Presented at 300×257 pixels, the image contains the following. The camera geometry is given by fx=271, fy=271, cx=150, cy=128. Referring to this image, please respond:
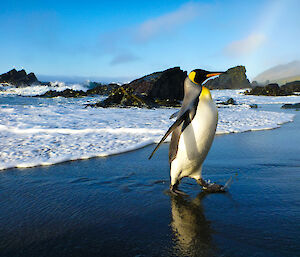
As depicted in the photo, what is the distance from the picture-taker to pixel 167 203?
236 cm

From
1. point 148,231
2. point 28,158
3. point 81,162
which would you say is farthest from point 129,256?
point 28,158

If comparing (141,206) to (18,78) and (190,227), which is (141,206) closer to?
(190,227)

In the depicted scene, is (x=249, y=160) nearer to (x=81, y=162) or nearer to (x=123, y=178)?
→ (x=123, y=178)

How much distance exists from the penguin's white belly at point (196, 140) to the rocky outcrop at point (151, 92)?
12.3 meters

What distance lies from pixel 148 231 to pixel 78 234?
1.54 feet

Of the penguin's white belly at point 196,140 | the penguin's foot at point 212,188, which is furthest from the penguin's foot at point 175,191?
the penguin's foot at point 212,188

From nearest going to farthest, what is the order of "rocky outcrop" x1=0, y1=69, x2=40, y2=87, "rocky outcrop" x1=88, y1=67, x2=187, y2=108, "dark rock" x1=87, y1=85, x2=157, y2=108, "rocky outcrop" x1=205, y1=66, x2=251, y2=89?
"dark rock" x1=87, y1=85, x2=157, y2=108 → "rocky outcrop" x1=88, y1=67, x2=187, y2=108 → "rocky outcrop" x1=0, y1=69, x2=40, y2=87 → "rocky outcrop" x1=205, y1=66, x2=251, y2=89

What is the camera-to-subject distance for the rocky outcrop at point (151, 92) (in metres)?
15.6

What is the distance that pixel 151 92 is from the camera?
17.0 meters

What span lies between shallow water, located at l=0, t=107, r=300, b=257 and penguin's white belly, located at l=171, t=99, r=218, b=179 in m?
0.27

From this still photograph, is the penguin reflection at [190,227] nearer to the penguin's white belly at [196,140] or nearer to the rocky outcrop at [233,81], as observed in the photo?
the penguin's white belly at [196,140]

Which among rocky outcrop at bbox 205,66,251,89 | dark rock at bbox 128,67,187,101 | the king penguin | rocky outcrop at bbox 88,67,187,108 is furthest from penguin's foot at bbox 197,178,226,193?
rocky outcrop at bbox 205,66,251,89

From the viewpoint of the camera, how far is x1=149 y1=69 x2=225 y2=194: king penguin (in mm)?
2543

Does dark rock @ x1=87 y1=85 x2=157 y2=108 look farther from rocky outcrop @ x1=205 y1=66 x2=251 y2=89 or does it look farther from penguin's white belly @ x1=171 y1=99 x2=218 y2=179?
rocky outcrop @ x1=205 y1=66 x2=251 y2=89
